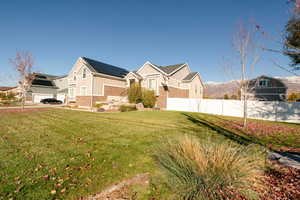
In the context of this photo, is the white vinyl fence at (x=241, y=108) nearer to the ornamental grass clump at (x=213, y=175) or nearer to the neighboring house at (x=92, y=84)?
the neighboring house at (x=92, y=84)

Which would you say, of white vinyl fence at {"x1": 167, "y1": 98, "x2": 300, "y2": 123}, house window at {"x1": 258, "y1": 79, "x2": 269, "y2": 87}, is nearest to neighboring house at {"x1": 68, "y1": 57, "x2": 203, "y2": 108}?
white vinyl fence at {"x1": 167, "y1": 98, "x2": 300, "y2": 123}

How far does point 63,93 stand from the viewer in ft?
119

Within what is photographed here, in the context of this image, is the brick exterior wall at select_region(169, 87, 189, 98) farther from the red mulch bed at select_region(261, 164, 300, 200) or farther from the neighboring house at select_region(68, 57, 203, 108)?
the red mulch bed at select_region(261, 164, 300, 200)

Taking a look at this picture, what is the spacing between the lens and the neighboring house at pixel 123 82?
20562 mm

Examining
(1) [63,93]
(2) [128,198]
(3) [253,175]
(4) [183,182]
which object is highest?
(1) [63,93]

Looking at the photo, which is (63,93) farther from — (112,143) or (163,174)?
(163,174)

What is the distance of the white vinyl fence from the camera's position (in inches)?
513

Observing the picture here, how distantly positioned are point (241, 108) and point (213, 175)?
16.1 m

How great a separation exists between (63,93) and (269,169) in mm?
42481

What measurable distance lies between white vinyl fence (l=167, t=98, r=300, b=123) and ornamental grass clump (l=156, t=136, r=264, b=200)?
15.1 meters

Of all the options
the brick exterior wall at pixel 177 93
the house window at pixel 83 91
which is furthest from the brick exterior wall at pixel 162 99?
the house window at pixel 83 91

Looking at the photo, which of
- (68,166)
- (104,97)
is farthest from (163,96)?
(68,166)

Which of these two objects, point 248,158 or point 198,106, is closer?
point 248,158

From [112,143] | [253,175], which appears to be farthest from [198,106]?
[253,175]
